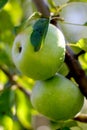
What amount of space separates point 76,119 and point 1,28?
0.74m

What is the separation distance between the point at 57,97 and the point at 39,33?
0.62ft

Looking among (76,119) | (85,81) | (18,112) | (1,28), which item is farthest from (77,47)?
(1,28)

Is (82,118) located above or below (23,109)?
above

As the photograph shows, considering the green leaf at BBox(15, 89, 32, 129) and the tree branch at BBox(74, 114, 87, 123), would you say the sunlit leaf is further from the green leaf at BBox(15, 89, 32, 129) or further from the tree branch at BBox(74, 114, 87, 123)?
the tree branch at BBox(74, 114, 87, 123)

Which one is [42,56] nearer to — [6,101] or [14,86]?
[6,101]

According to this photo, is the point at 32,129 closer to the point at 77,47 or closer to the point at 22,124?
the point at 22,124

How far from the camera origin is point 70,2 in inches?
50.3

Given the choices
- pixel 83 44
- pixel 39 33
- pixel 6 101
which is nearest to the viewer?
pixel 39 33

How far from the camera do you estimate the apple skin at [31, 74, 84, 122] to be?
3.81 ft

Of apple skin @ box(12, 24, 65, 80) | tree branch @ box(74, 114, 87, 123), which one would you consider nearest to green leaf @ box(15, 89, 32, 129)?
tree branch @ box(74, 114, 87, 123)

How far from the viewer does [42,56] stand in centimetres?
110

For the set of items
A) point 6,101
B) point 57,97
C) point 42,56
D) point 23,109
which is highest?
point 42,56

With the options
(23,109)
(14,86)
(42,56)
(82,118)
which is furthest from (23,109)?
(42,56)

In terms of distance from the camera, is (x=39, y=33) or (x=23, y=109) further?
(x=23, y=109)
